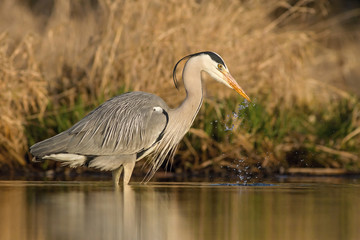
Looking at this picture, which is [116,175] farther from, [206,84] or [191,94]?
[206,84]

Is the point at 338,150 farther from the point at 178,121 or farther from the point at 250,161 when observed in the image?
the point at 178,121

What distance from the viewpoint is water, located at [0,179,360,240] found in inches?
189

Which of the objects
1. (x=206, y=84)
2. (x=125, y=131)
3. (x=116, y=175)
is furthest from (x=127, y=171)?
(x=206, y=84)

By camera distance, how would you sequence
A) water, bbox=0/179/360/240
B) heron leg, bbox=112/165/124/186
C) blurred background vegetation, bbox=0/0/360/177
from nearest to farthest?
water, bbox=0/179/360/240 < heron leg, bbox=112/165/124/186 < blurred background vegetation, bbox=0/0/360/177

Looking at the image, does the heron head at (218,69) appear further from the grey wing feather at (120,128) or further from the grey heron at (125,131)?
the grey wing feather at (120,128)

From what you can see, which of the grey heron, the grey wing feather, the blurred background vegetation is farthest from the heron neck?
the blurred background vegetation

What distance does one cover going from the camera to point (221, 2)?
39.2ft

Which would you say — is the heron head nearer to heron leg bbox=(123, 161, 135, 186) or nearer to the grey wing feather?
the grey wing feather

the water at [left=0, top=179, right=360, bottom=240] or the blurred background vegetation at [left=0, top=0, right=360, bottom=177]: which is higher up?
the blurred background vegetation at [left=0, top=0, right=360, bottom=177]

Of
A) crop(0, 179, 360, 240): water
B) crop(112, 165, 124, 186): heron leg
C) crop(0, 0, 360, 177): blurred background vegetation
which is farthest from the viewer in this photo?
crop(0, 0, 360, 177): blurred background vegetation

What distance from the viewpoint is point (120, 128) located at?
27.9ft

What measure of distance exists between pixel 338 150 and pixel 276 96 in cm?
163

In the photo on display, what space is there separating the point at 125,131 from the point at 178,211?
2681 millimetres

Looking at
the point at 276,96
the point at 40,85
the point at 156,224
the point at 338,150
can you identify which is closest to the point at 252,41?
the point at 276,96
